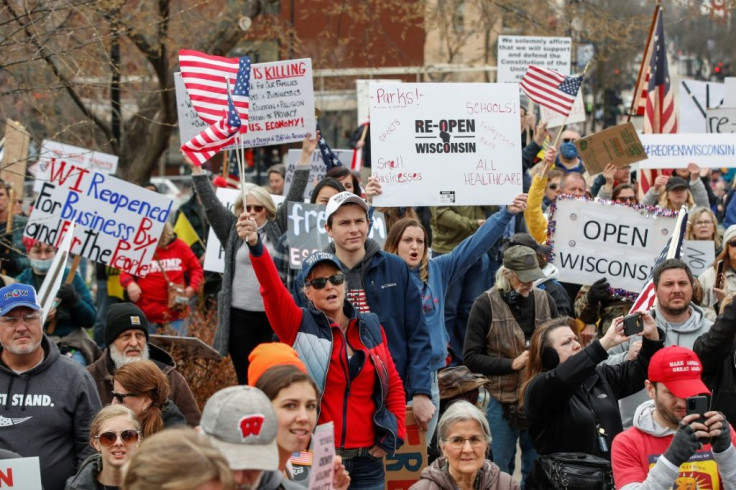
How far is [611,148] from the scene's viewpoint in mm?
11117

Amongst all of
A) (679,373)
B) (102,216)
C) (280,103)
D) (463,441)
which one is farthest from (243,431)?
(280,103)

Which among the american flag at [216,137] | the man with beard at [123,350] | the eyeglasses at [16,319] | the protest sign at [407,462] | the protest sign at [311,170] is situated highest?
the american flag at [216,137]

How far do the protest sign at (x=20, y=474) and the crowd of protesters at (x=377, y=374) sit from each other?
0.87 ft

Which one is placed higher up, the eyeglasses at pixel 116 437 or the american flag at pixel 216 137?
the american flag at pixel 216 137

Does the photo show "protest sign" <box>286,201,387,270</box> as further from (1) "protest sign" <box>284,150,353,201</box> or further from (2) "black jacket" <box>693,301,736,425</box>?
(1) "protest sign" <box>284,150,353,201</box>

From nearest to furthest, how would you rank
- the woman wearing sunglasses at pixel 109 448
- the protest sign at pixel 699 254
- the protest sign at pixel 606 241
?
1. the woman wearing sunglasses at pixel 109 448
2. the protest sign at pixel 606 241
3. the protest sign at pixel 699 254

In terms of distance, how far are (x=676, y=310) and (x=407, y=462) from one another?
5.92ft

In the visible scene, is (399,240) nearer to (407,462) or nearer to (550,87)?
(407,462)

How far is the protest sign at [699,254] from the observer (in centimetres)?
991

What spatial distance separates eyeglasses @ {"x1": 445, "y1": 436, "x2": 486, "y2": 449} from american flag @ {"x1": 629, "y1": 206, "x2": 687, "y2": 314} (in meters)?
2.14

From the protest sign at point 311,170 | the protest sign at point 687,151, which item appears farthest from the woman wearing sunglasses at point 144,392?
the protest sign at point 687,151

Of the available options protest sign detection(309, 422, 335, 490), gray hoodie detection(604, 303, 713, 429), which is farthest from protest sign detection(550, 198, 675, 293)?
→ protest sign detection(309, 422, 335, 490)

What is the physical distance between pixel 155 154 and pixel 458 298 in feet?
22.1

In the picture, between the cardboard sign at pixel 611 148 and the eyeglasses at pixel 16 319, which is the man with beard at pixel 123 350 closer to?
the eyeglasses at pixel 16 319
